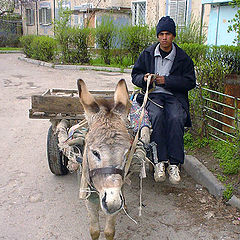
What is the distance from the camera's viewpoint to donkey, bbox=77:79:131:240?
2.20 meters

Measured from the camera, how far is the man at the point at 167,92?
3686mm

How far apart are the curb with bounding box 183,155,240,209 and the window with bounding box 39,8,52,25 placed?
25250 millimetres

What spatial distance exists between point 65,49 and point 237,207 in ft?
48.1

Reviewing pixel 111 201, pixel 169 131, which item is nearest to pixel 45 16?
pixel 169 131

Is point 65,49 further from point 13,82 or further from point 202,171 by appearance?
point 202,171

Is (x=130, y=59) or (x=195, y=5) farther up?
(x=195, y=5)

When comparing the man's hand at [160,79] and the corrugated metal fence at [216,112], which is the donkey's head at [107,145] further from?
Result: the corrugated metal fence at [216,112]

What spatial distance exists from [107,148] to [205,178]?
2.58 m

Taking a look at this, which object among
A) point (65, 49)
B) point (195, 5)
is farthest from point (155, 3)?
point (65, 49)

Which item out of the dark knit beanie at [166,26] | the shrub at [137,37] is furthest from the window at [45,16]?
the dark knit beanie at [166,26]

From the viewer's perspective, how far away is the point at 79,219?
3.83m

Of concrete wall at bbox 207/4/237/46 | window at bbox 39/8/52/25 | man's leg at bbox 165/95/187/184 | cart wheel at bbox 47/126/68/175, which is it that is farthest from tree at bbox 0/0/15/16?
man's leg at bbox 165/95/187/184

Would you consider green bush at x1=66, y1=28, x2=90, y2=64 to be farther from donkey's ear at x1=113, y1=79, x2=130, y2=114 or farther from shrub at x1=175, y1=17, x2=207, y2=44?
donkey's ear at x1=113, y1=79, x2=130, y2=114

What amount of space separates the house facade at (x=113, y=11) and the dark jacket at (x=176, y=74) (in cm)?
1231
